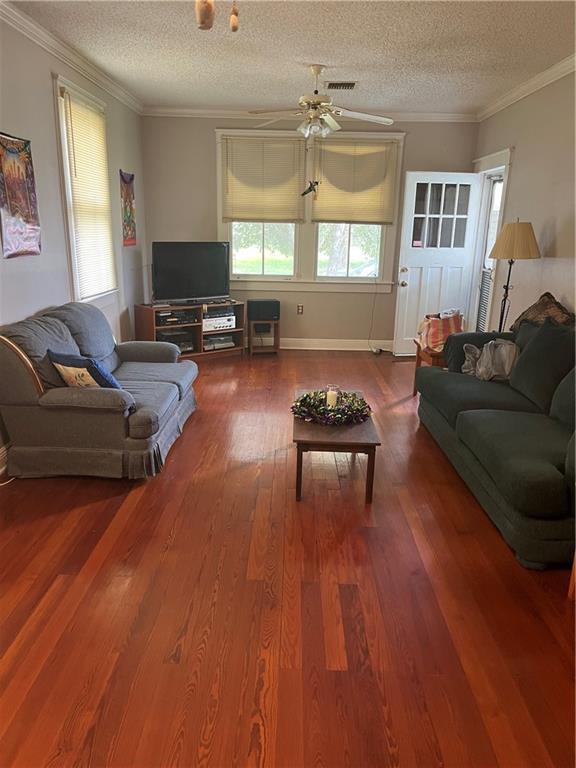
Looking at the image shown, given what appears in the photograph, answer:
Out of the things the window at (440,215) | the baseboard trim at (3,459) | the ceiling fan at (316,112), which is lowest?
the baseboard trim at (3,459)

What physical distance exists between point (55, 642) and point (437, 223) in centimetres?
560

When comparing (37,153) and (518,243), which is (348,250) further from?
(37,153)

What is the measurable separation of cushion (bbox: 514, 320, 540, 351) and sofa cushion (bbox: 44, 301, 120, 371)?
3025 mm

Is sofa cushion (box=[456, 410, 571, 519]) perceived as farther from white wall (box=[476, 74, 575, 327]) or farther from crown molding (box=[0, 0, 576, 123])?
crown molding (box=[0, 0, 576, 123])

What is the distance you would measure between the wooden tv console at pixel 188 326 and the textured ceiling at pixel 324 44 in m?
2.16

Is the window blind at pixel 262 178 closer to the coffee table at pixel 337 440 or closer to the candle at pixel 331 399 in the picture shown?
the candle at pixel 331 399

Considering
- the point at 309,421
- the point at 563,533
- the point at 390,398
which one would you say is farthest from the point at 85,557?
the point at 390,398

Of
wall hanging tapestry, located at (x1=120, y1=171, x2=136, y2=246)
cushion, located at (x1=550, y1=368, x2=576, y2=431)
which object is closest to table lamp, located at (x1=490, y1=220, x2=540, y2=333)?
cushion, located at (x1=550, y1=368, x2=576, y2=431)

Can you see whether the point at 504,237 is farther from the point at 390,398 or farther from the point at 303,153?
the point at 303,153

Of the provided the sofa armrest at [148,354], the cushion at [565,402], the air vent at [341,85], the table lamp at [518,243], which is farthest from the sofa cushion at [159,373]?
the air vent at [341,85]

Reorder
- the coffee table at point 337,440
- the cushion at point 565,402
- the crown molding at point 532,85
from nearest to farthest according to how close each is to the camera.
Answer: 1. the coffee table at point 337,440
2. the cushion at point 565,402
3. the crown molding at point 532,85

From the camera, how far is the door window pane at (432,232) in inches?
238

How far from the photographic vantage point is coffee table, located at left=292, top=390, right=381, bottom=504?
9.35ft

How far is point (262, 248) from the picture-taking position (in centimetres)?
651
